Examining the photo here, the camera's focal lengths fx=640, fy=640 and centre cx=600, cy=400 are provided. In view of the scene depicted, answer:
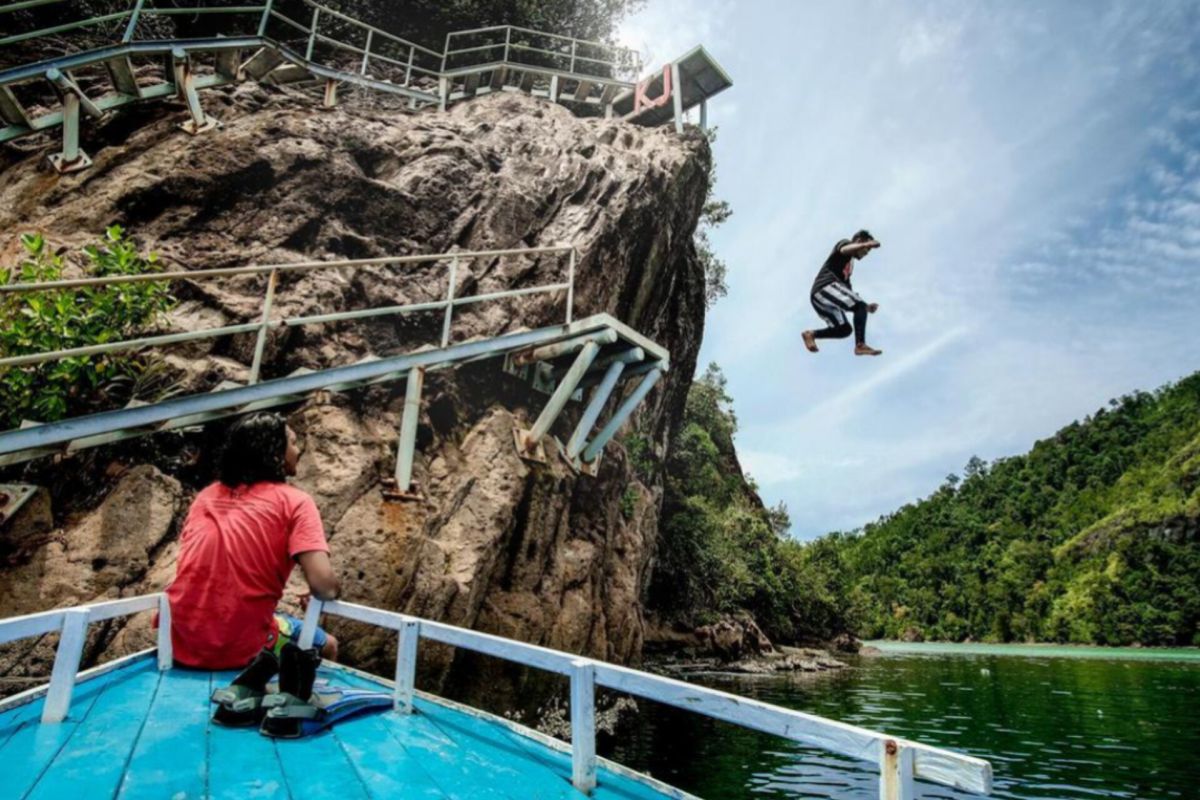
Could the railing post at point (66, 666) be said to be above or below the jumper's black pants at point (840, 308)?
below

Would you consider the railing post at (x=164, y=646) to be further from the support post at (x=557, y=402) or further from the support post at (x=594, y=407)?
the support post at (x=594, y=407)

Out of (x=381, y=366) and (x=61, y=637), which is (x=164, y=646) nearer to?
(x=61, y=637)

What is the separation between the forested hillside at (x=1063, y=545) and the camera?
73125 mm

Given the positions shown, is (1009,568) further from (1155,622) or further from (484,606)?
(484,606)

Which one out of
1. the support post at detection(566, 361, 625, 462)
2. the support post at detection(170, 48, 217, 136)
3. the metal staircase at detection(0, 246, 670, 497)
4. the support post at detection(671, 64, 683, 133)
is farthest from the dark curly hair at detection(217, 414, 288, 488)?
the support post at detection(671, 64, 683, 133)

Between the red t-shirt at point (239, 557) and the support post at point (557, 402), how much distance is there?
6762 mm

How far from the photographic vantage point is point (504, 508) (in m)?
9.80

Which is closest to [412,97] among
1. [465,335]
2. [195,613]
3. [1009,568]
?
[465,335]

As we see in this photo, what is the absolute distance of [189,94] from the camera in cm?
1184

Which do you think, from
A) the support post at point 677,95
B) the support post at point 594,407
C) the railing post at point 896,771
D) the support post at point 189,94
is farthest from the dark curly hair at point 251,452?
the support post at point 677,95

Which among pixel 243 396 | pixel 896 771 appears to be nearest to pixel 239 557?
pixel 896 771

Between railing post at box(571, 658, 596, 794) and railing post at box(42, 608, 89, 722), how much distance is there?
2668 mm

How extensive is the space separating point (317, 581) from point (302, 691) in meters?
0.57

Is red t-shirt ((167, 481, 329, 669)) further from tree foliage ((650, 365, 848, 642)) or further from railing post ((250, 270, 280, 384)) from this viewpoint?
tree foliage ((650, 365, 848, 642))
